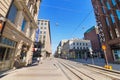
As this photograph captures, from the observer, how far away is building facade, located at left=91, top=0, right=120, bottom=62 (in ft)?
66.2

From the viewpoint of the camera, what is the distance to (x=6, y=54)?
10.3 m

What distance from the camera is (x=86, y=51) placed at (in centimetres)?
5988

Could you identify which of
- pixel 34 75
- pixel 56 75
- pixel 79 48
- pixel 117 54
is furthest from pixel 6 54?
pixel 79 48

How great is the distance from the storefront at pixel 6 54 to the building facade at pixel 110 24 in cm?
1839

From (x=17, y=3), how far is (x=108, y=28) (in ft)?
75.5

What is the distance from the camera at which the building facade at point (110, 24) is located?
66.2 feet

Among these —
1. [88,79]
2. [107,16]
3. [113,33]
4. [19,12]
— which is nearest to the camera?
[88,79]

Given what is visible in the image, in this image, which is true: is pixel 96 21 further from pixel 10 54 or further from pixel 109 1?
pixel 10 54

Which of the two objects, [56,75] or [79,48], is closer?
[56,75]

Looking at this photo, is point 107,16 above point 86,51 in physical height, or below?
above

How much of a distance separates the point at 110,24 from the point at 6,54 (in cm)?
2389

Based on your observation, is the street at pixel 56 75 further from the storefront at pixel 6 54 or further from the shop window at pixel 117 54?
the shop window at pixel 117 54

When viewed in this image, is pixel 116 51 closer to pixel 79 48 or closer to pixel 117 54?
pixel 117 54

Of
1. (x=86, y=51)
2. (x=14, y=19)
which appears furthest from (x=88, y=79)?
(x=86, y=51)
